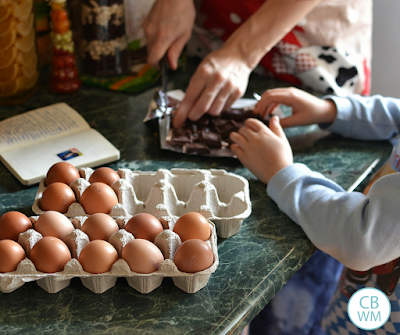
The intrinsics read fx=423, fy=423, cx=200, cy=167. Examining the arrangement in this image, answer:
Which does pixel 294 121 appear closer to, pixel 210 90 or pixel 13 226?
pixel 210 90

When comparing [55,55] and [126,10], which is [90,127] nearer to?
[55,55]

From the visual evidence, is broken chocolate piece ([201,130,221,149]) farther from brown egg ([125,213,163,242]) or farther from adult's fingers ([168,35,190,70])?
brown egg ([125,213,163,242])

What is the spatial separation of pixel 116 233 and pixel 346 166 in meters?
0.72

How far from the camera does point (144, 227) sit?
0.78 metres

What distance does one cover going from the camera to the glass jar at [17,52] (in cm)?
126

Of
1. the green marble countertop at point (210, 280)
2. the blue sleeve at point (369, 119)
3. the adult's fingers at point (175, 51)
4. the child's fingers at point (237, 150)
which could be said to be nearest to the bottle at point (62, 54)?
the green marble countertop at point (210, 280)

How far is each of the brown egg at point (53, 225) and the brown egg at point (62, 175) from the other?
5.7 inches

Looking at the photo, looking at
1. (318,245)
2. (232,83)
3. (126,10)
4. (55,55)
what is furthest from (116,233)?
(126,10)

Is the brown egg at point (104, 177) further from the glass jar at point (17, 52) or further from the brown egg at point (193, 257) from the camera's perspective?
the glass jar at point (17, 52)

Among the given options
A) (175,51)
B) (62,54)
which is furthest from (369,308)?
(62,54)

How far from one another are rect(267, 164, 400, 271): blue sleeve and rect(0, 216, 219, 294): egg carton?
25 cm

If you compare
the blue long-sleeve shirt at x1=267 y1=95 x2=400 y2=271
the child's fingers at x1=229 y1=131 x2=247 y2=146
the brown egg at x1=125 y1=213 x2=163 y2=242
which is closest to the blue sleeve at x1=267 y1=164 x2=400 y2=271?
the blue long-sleeve shirt at x1=267 y1=95 x2=400 y2=271

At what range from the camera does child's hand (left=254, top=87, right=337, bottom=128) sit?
1.30m

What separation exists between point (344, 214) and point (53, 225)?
58 centimetres
